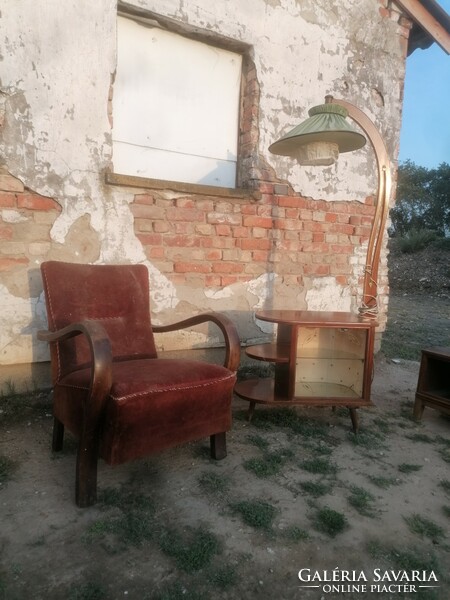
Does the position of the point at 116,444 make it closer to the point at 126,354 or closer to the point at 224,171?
the point at 126,354

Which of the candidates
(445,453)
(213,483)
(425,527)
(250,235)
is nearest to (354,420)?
(445,453)

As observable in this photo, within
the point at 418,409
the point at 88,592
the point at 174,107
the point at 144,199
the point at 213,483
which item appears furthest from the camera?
the point at 174,107

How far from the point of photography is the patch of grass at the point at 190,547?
143 centimetres

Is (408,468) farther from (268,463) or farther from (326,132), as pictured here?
(326,132)

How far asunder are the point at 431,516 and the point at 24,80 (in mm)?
3278

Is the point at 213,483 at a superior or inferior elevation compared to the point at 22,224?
inferior

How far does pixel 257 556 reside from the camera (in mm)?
1487

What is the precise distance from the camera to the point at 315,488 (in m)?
1.94

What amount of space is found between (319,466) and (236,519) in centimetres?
65

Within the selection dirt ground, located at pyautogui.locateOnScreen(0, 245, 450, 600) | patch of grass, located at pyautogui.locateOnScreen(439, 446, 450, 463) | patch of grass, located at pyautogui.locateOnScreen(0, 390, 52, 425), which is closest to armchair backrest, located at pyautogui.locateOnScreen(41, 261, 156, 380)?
dirt ground, located at pyautogui.locateOnScreen(0, 245, 450, 600)

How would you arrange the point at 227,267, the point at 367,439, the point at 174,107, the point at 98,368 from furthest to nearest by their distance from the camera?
Answer: 1. the point at 227,267
2. the point at 174,107
3. the point at 367,439
4. the point at 98,368

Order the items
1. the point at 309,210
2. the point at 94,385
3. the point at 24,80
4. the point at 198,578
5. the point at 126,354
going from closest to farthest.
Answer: the point at 198,578 < the point at 94,385 < the point at 126,354 < the point at 24,80 < the point at 309,210

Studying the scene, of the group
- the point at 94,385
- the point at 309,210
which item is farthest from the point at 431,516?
the point at 309,210

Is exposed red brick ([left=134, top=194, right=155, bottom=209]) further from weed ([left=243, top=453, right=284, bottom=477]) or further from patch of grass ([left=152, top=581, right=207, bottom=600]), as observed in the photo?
patch of grass ([left=152, top=581, right=207, bottom=600])
